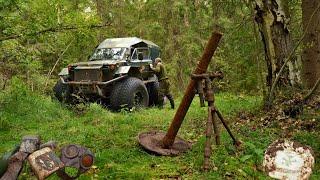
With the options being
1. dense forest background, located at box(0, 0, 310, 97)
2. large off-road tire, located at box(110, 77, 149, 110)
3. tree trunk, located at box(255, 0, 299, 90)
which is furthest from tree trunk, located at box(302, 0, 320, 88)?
large off-road tire, located at box(110, 77, 149, 110)

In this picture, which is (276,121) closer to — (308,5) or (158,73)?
(308,5)

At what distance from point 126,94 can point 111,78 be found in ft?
2.80

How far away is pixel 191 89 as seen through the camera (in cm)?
543

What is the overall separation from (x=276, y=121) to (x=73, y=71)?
664 centimetres

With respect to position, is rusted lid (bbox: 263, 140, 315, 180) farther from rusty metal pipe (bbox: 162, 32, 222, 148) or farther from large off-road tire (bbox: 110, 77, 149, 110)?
large off-road tire (bbox: 110, 77, 149, 110)

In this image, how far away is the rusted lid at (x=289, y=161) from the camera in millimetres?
3553

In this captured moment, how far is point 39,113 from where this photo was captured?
982 centimetres

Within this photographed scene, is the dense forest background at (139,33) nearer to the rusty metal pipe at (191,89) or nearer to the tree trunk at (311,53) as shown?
the tree trunk at (311,53)

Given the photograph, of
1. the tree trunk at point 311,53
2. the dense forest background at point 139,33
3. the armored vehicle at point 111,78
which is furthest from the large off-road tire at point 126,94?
the tree trunk at point 311,53

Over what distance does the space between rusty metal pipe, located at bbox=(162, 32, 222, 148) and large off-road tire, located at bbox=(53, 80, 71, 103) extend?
21.9 ft

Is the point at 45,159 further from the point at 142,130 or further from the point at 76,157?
the point at 142,130

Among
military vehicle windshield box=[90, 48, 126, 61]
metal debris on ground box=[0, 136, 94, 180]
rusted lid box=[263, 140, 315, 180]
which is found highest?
military vehicle windshield box=[90, 48, 126, 61]

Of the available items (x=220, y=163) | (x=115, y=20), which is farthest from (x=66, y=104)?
(x=115, y=20)

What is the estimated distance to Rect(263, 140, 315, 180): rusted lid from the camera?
3.55 m
